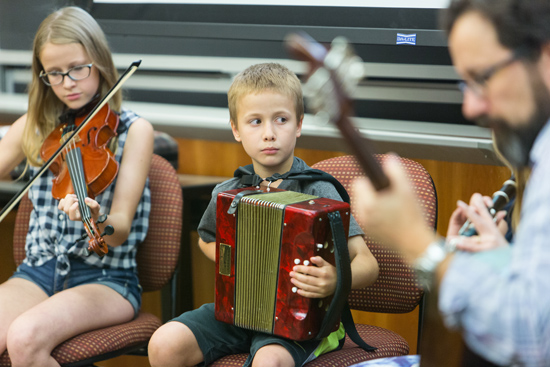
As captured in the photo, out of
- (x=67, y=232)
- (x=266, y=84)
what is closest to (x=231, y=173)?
(x=67, y=232)

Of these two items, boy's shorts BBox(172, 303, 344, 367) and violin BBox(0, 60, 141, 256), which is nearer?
boy's shorts BBox(172, 303, 344, 367)

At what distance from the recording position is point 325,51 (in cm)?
83

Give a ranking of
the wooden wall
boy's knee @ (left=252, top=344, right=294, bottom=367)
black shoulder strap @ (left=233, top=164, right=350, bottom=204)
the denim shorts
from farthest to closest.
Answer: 1. the wooden wall
2. the denim shorts
3. black shoulder strap @ (left=233, top=164, right=350, bottom=204)
4. boy's knee @ (left=252, top=344, right=294, bottom=367)

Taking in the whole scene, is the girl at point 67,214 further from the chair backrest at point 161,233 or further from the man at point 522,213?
the man at point 522,213

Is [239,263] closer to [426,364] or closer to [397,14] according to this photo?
[426,364]

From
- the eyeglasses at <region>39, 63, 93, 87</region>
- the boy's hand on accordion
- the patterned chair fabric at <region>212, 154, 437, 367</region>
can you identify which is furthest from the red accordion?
the eyeglasses at <region>39, 63, 93, 87</region>

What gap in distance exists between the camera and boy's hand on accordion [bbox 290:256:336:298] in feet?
4.24

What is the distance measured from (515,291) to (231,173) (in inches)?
65.3

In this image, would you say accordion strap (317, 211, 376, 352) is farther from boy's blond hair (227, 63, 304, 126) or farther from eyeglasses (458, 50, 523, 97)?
eyeglasses (458, 50, 523, 97)

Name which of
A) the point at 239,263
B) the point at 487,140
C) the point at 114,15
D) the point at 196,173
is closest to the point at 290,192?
the point at 239,263

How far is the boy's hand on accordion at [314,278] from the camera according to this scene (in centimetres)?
129

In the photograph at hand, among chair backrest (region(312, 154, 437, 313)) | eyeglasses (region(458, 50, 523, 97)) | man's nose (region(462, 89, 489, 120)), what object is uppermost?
eyeglasses (region(458, 50, 523, 97))

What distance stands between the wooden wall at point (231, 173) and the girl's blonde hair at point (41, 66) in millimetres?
552

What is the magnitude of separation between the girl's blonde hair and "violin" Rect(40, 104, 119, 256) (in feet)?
0.32
